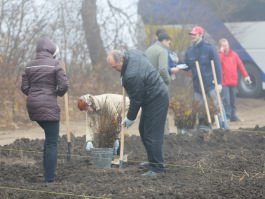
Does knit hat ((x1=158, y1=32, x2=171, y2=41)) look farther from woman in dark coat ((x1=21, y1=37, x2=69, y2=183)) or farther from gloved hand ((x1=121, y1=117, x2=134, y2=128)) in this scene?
woman in dark coat ((x1=21, y1=37, x2=69, y2=183))

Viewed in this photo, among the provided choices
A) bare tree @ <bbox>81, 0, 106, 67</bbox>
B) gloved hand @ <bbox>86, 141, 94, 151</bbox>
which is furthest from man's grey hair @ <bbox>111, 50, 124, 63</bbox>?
bare tree @ <bbox>81, 0, 106, 67</bbox>

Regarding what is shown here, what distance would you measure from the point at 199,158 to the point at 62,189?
10.2 feet

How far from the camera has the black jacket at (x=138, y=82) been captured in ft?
29.0

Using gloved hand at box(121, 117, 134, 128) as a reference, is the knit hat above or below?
above

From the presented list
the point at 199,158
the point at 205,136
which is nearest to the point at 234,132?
the point at 205,136

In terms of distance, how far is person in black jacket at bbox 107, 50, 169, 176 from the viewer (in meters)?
8.88

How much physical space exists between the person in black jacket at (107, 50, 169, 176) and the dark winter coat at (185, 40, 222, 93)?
15.9 ft

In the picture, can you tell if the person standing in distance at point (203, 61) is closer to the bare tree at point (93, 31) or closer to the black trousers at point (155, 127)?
the black trousers at point (155, 127)

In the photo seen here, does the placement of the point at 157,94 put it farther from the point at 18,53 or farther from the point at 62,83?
the point at 18,53

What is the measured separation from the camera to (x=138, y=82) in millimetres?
8836

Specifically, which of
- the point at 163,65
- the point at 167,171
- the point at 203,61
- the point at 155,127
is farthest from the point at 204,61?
the point at 155,127

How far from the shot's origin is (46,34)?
57.5 feet

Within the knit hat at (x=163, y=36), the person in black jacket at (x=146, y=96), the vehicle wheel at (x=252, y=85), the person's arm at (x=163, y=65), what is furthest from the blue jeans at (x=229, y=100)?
the person in black jacket at (x=146, y=96)

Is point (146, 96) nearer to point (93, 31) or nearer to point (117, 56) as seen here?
point (117, 56)
